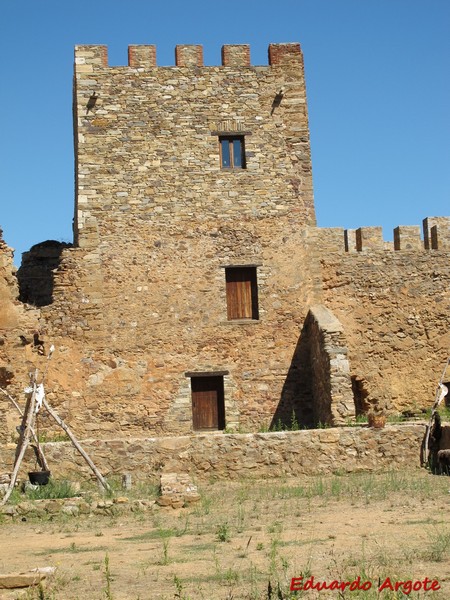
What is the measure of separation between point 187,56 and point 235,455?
9898mm

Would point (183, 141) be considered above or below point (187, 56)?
below

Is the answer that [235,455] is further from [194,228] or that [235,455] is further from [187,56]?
[187,56]

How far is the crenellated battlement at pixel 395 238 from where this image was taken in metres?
20.1

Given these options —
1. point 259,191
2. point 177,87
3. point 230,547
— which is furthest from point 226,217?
point 230,547

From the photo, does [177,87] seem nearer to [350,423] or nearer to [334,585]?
[350,423]

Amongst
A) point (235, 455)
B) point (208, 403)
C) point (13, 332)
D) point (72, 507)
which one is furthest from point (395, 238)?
point (72, 507)

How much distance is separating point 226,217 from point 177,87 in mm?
3272

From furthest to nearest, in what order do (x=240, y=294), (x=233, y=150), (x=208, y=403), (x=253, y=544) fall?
(x=233, y=150)
(x=240, y=294)
(x=208, y=403)
(x=253, y=544)

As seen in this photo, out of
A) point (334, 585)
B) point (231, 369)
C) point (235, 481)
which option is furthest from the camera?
point (231, 369)

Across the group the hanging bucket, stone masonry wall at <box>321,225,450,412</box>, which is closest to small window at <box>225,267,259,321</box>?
stone masonry wall at <box>321,225,450,412</box>

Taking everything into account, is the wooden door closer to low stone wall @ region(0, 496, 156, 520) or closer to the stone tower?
the stone tower

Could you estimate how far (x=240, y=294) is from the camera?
63.8 ft

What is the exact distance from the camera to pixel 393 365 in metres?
19.9

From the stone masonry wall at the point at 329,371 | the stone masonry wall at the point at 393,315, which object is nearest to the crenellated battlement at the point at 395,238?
the stone masonry wall at the point at 393,315
